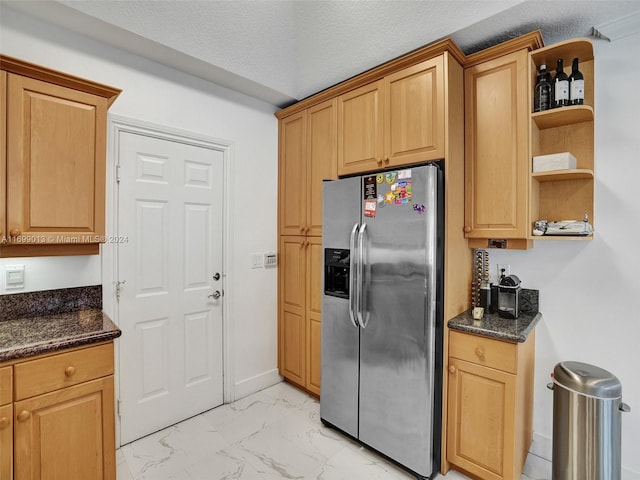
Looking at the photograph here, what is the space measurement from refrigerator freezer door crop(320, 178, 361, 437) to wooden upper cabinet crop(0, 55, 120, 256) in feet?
4.53

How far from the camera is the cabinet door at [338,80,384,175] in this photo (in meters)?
2.25

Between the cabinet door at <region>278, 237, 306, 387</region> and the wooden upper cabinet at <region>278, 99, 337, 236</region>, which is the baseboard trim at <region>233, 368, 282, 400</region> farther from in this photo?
the wooden upper cabinet at <region>278, 99, 337, 236</region>

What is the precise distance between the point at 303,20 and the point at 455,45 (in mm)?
→ 1061

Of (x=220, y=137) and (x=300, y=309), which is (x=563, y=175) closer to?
(x=300, y=309)

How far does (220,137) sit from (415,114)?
5.04 ft

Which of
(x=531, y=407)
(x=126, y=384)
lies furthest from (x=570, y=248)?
(x=126, y=384)

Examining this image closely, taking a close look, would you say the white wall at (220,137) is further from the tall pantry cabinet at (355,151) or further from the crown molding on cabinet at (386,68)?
the crown molding on cabinet at (386,68)

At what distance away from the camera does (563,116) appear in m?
1.87

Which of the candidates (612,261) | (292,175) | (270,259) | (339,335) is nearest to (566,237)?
(612,261)

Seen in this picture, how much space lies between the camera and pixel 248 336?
9.48 ft

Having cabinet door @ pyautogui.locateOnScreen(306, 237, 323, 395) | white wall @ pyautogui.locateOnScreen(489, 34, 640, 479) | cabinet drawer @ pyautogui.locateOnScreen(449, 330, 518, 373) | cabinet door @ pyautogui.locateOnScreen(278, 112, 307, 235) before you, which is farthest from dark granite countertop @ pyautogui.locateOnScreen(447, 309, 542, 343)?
cabinet door @ pyautogui.locateOnScreen(278, 112, 307, 235)

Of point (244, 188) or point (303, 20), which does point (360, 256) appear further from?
point (303, 20)

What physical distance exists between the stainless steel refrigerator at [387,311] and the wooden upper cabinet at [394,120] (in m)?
0.22

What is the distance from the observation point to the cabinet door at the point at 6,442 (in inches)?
53.1
